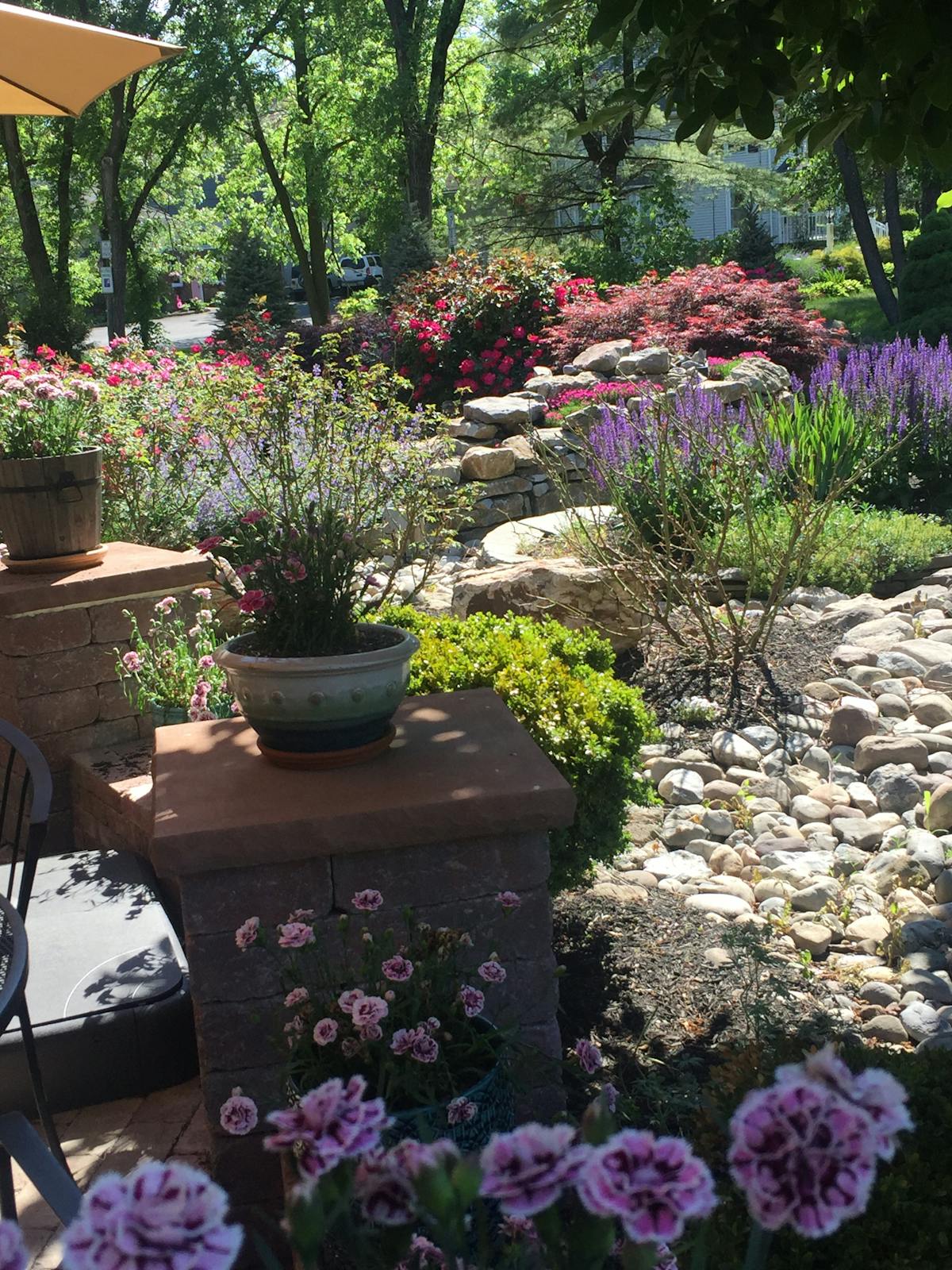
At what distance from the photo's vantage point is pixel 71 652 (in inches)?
164

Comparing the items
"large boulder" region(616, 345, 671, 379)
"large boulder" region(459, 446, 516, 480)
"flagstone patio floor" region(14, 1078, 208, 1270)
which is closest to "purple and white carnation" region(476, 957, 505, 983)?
"flagstone patio floor" region(14, 1078, 208, 1270)

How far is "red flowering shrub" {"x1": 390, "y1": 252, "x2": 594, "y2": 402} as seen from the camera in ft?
40.9

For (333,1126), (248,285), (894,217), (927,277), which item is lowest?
(333,1126)

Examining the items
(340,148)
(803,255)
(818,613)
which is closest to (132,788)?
(818,613)

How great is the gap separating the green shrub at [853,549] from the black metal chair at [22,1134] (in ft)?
15.5

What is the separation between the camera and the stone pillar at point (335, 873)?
7.14 feet

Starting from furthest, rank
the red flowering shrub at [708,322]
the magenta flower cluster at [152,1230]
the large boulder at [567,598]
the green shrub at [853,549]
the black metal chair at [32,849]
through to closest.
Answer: the red flowering shrub at [708,322]
the green shrub at [853,549]
the large boulder at [567,598]
the black metal chair at [32,849]
the magenta flower cluster at [152,1230]

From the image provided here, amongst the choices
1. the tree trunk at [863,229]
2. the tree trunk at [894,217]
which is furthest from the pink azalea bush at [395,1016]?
the tree trunk at [894,217]

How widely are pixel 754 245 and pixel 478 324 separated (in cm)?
1114

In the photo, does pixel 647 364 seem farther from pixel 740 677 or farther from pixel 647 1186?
pixel 647 1186

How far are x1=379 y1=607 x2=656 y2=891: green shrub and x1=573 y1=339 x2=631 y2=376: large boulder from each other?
747 centimetres

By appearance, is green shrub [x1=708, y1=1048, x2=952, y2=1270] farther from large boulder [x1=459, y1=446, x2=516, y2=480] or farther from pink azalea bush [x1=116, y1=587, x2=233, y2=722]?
large boulder [x1=459, y1=446, x2=516, y2=480]

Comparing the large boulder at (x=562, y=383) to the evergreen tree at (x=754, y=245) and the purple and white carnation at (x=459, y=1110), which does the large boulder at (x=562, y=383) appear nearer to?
the purple and white carnation at (x=459, y=1110)

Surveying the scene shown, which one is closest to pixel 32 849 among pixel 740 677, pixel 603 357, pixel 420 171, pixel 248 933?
pixel 248 933
